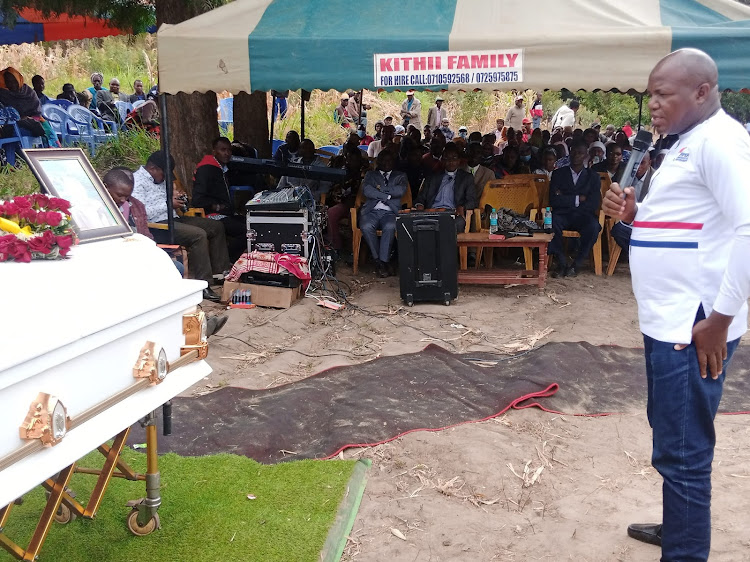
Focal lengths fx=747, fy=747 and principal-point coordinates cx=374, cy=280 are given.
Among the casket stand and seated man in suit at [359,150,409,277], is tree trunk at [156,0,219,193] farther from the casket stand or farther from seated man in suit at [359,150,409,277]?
the casket stand

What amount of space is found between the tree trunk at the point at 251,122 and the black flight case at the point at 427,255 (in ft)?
16.8

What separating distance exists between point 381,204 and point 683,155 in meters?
6.50

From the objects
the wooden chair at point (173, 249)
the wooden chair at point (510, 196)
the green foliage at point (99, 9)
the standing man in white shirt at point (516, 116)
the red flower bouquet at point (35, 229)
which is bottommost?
the wooden chair at point (173, 249)

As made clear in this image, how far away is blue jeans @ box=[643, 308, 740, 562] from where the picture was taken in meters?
2.43

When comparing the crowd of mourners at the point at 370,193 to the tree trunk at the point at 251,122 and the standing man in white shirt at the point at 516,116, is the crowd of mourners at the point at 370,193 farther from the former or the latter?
the standing man in white shirt at the point at 516,116

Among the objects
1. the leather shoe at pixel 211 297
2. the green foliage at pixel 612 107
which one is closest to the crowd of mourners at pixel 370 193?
the leather shoe at pixel 211 297

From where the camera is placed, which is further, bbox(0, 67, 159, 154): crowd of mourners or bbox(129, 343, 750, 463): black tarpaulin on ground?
bbox(0, 67, 159, 154): crowd of mourners

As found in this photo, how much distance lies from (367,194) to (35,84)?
28.8 feet

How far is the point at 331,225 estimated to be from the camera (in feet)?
31.3

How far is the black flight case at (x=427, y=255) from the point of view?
7520 millimetres

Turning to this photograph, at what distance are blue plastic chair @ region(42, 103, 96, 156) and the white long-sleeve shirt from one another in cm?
1244

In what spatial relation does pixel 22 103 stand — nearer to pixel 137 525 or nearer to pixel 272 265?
pixel 272 265

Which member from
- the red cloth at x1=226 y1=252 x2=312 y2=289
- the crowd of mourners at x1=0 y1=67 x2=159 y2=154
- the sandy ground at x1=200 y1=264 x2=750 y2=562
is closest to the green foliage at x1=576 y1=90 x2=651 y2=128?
the crowd of mourners at x1=0 y1=67 x2=159 y2=154

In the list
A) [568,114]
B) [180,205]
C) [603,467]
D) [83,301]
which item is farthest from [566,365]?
[568,114]
